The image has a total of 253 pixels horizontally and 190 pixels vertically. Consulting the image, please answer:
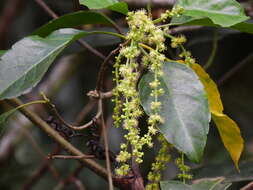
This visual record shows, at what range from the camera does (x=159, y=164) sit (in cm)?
85

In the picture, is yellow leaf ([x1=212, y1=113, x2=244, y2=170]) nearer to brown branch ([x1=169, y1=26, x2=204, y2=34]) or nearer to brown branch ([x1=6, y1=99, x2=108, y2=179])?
brown branch ([x1=6, y1=99, x2=108, y2=179])

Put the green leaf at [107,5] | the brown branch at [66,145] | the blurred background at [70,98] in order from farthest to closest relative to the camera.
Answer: the blurred background at [70,98]
the brown branch at [66,145]
the green leaf at [107,5]

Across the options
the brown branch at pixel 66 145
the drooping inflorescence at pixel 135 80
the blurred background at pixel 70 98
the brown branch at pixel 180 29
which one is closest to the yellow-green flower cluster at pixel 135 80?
the drooping inflorescence at pixel 135 80

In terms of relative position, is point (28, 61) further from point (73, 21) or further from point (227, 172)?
point (227, 172)

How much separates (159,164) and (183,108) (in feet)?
0.39

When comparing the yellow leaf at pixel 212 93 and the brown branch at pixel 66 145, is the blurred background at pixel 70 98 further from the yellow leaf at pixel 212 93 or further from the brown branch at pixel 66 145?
the yellow leaf at pixel 212 93

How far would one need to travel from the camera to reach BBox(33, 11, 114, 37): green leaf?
3.08 feet

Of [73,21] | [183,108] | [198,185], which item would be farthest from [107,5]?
[198,185]

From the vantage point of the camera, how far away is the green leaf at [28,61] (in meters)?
0.83

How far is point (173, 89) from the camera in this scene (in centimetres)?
81

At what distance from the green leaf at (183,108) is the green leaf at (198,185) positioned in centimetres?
10

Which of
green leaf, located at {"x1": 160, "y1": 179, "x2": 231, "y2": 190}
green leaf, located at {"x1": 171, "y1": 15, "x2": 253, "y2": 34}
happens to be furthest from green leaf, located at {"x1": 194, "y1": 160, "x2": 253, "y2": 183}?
green leaf, located at {"x1": 171, "y1": 15, "x2": 253, "y2": 34}

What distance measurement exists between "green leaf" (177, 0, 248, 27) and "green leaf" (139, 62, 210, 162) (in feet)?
0.33

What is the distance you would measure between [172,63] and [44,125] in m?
0.34
